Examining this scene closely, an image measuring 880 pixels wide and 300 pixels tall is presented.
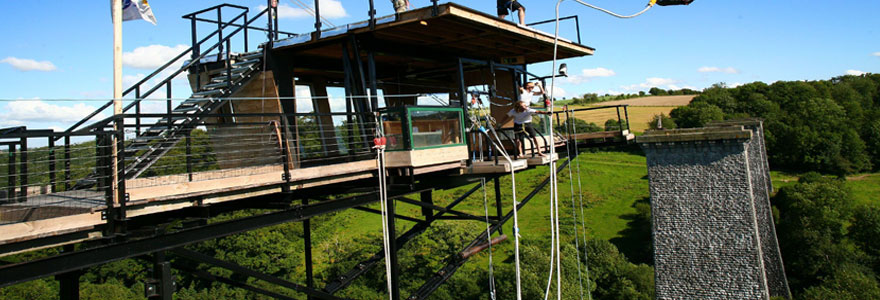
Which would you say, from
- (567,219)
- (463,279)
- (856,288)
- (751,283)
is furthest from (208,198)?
(567,219)

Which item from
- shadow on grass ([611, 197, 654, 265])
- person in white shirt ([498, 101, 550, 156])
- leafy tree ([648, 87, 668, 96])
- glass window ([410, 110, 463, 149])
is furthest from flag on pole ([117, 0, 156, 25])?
leafy tree ([648, 87, 668, 96])

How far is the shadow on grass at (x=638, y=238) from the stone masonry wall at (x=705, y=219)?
20.2 metres

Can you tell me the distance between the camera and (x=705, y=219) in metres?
16.9

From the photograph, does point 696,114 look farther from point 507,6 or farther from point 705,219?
point 507,6

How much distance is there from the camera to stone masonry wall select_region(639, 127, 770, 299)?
16141 mm

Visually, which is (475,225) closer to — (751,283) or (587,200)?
(587,200)

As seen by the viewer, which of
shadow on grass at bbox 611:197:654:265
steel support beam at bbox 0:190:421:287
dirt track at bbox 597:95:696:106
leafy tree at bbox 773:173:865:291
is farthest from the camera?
dirt track at bbox 597:95:696:106

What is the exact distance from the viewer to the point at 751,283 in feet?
53.0

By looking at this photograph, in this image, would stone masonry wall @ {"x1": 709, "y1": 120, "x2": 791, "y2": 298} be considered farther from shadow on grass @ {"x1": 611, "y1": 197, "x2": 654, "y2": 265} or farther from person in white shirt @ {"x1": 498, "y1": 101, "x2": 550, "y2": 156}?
person in white shirt @ {"x1": 498, "y1": 101, "x2": 550, "y2": 156}

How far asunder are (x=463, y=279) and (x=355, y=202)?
2937 centimetres

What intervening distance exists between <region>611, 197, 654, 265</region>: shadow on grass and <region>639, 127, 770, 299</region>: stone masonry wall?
20200mm

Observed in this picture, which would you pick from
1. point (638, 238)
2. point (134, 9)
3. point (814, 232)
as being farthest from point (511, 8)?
point (638, 238)

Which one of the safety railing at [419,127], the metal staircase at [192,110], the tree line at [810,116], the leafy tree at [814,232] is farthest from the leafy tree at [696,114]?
the metal staircase at [192,110]

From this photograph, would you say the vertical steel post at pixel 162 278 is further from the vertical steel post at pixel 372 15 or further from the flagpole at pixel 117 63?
the vertical steel post at pixel 372 15
